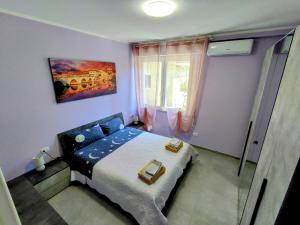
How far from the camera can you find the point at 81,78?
262 cm

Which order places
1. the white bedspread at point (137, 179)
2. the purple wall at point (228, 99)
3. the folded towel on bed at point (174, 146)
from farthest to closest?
the purple wall at point (228, 99)
the folded towel on bed at point (174, 146)
the white bedspread at point (137, 179)

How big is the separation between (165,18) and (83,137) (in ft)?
7.59

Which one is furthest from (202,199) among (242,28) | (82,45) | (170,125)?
(82,45)

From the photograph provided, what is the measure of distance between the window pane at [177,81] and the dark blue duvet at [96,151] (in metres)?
1.29

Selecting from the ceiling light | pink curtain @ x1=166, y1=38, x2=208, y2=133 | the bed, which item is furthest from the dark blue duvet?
the ceiling light

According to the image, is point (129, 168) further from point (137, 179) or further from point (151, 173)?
point (151, 173)

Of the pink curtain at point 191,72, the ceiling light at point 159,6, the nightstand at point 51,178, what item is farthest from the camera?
the pink curtain at point 191,72

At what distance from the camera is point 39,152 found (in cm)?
219

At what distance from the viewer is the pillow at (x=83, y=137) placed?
243 centimetres

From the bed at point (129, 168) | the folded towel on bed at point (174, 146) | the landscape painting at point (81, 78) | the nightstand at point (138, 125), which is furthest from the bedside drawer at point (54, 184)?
the nightstand at point (138, 125)

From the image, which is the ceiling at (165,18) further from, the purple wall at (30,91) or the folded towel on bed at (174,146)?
the folded towel on bed at (174,146)

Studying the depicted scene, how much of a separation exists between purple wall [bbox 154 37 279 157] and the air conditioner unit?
0.59ft

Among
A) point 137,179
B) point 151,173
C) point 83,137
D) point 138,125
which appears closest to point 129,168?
point 137,179

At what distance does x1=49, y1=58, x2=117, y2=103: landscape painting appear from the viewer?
7.55ft
